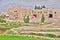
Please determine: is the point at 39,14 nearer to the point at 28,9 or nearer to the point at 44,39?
the point at 28,9

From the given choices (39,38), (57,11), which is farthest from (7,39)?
(57,11)

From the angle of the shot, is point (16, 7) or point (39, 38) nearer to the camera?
Answer: point (39, 38)

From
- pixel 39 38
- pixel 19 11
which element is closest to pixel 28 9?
pixel 19 11

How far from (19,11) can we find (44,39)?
1505 inches

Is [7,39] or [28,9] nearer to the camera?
[7,39]

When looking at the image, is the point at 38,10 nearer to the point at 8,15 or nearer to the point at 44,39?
the point at 8,15

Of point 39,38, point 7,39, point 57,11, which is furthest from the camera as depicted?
point 57,11

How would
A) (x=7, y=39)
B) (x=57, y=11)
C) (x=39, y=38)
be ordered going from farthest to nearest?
(x=57, y=11)
(x=39, y=38)
(x=7, y=39)

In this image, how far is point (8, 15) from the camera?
2318 inches

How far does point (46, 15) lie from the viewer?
5759cm

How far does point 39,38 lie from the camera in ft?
68.8

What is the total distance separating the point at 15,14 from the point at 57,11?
9.09 meters

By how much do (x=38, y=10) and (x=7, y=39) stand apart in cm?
3827

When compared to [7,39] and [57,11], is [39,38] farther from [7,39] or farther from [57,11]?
[57,11]
